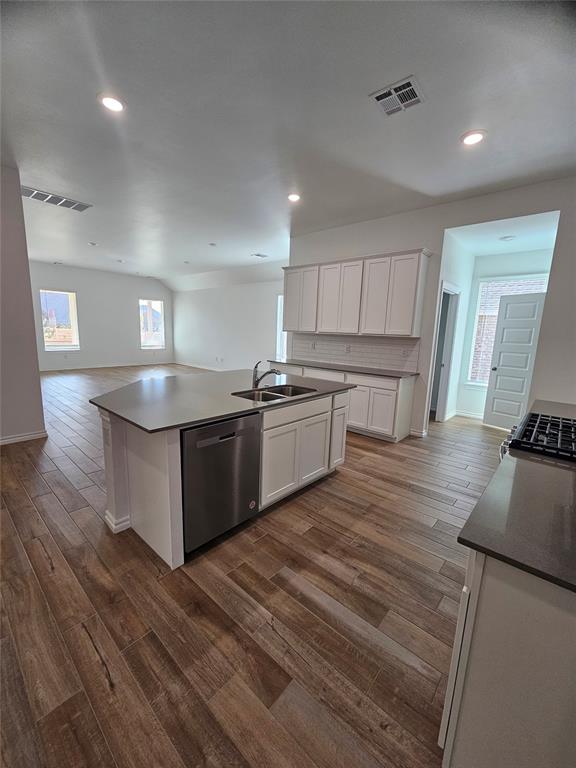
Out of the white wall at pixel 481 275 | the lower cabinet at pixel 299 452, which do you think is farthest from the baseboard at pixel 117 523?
the white wall at pixel 481 275

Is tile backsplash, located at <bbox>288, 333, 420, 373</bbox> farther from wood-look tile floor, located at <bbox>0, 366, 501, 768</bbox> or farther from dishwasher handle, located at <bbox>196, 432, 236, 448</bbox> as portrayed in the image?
dishwasher handle, located at <bbox>196, 432, 236, 448</bbox>

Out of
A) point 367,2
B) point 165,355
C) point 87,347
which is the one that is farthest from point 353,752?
point 165,355

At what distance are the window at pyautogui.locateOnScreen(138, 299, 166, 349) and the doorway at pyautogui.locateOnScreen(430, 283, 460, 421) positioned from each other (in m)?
9.19

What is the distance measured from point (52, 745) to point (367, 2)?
3.33 m

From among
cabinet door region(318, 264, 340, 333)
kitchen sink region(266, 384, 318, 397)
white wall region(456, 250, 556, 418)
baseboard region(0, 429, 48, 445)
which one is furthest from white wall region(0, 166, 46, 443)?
white wall region(456, 250, 556, 418)

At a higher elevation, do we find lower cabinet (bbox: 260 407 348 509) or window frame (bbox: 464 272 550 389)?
window frame (bbox: 464 272 550 389)

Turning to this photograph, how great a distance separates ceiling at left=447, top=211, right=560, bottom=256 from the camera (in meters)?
3.51

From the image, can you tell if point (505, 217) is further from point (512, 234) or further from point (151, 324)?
point (151, 324)

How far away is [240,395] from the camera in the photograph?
2516 millimetres

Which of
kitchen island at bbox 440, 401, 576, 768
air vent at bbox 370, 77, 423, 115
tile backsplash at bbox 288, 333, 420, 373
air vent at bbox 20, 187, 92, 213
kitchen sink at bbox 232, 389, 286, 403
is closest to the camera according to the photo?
kitchen island at bbox 440, 401, 576, 768

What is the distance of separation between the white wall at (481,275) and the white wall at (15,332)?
6.38 m

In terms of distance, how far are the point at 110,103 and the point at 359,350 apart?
3902 millimetres

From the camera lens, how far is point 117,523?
2.19 meters

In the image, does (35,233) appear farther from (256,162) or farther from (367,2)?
(367,2)
